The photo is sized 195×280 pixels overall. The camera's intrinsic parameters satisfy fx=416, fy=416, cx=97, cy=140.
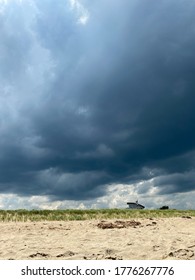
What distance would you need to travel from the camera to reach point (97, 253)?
45.8ft

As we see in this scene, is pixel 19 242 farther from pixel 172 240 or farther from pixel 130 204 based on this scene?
pixel 130 204

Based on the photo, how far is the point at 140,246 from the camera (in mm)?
14922
